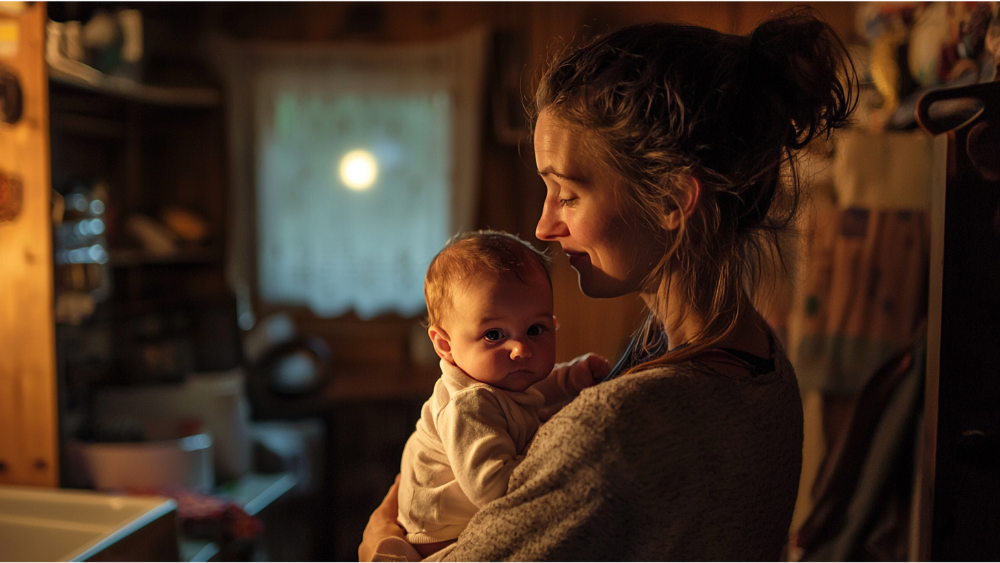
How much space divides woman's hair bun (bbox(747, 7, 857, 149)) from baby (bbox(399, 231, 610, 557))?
34cm

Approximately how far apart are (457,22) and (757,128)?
2.77 meters

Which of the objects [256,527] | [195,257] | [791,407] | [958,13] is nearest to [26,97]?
[256,527]

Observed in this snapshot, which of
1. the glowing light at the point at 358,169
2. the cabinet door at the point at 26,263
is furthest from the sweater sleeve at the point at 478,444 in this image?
A: the glowing light at the point at 358,169

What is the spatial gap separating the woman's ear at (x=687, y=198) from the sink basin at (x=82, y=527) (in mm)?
1166

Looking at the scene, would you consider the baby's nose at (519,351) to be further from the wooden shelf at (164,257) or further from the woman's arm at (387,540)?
the wooden shelf at (164,257)

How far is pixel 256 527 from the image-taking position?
1.93 m

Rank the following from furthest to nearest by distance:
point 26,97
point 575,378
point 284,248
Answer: point 284,248
point 26,97
point 575,378

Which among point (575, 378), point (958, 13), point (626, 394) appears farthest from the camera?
point (958, 13)

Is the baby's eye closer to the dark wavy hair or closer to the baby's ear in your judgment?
the baby's ear

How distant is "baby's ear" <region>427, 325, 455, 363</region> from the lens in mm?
896

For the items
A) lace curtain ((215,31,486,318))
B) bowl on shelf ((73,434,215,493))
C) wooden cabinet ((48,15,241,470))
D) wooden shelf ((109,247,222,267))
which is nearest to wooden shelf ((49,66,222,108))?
wooden cabinet ((48,15,241,470))

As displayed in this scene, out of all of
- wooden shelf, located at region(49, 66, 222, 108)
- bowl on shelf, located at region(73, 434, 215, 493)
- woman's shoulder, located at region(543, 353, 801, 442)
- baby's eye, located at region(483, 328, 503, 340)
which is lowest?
bowl on shelf, located at region(73, 434, 215, 493)

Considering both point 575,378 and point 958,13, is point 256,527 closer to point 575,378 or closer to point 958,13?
point 575,378

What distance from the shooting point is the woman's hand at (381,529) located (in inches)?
33.5
